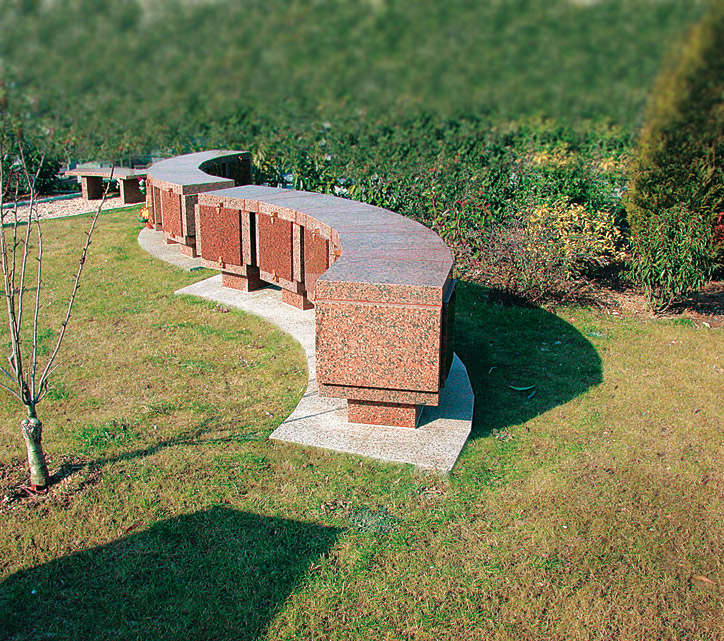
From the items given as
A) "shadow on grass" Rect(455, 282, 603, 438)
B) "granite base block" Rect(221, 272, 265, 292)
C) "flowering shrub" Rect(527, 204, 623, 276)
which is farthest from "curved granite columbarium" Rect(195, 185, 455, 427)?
"flowering shrub" Rect(527, 204, 623, 276)

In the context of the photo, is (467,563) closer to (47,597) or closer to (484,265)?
(47,597)

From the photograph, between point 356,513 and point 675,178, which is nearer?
point 356,513

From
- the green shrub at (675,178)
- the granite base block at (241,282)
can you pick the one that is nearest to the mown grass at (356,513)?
the granite base block at (241,282)

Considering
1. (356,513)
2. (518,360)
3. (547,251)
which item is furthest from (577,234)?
(356,513)

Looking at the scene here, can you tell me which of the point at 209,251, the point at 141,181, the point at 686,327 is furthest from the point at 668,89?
the point at 141,181

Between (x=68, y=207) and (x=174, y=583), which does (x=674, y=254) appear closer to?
(x=174, y=583)

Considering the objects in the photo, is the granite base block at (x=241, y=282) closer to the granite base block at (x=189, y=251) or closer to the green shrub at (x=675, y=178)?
the granite base block at (x=189, y=251)
